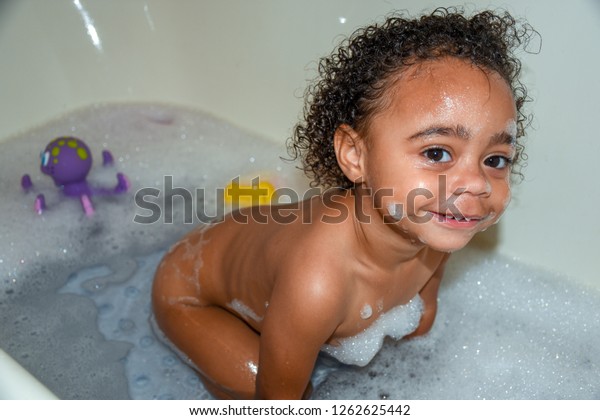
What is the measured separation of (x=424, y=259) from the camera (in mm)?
1115

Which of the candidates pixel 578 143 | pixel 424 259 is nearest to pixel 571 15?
pixel 578 143

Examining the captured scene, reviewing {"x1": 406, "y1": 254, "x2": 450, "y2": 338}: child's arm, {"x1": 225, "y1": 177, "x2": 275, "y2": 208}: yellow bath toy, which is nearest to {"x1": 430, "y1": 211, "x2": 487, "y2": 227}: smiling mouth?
{"x1": 406, "y1": 254, "x2": 450, "y2": 338}: child's arm

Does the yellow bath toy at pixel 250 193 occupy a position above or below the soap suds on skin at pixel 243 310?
below

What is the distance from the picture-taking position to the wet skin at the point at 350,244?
2.81 ft

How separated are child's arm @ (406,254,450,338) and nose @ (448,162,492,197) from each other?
0.33 meters

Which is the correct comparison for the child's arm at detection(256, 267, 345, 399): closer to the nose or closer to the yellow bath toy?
the nose

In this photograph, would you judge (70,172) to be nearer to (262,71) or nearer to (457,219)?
(262,71)

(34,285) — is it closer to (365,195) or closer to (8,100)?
(8,100)

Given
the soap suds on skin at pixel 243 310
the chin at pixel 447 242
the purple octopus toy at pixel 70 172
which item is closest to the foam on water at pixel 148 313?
the purple octopus toy at pixel 70 172

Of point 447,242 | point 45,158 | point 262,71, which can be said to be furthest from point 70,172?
point 447,242

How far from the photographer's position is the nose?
0.85 metres

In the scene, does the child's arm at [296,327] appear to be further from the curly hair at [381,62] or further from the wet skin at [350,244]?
the curly hair at [381,62]

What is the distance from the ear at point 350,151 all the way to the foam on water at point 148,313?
0.42m

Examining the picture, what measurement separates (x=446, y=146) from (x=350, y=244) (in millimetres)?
201
